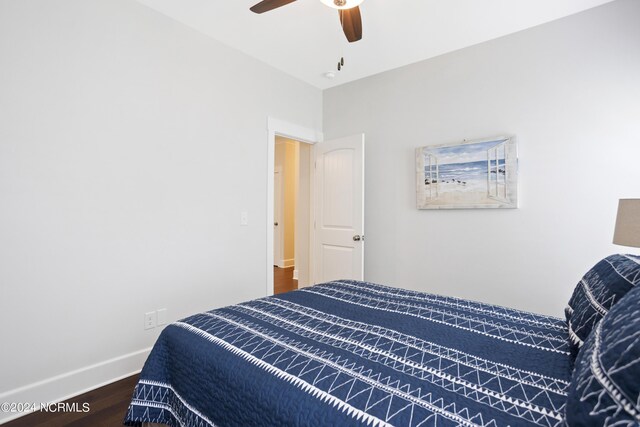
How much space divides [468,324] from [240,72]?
2.86 meters

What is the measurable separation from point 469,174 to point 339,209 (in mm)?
1382

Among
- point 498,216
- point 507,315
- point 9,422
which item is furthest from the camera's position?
point 498,216

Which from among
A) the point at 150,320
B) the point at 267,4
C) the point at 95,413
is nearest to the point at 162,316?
the point at 150,320

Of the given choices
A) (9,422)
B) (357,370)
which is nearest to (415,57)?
(357,370)

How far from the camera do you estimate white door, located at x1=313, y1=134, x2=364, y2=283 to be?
11.4 ft

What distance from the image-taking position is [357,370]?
1.02m

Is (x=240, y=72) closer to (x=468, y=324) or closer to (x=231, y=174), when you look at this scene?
(x=231, y=174)

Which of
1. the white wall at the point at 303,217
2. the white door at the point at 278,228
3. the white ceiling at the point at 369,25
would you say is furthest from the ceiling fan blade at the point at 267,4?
the white door at the point at 278,228

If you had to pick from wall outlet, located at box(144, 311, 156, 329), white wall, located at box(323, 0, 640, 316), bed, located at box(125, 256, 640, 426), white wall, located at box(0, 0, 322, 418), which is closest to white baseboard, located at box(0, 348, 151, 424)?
white wall, located at box(0, 0, 322, 418)

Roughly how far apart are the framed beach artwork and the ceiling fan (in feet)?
4.89

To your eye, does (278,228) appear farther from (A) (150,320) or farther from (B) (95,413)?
(B) (95,413)

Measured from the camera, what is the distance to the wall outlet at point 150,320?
2414 millimetres

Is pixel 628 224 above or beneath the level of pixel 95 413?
above

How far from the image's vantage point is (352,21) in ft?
6.47
